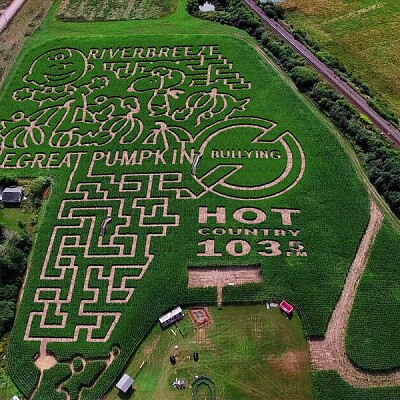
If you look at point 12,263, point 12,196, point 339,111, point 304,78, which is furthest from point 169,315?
point 304,78

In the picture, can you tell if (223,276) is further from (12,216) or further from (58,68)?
(58,68)

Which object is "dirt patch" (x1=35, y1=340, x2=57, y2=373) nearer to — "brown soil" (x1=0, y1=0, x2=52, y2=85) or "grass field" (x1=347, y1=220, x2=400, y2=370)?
"grass field" (x1=347, y1=220, x2=400, y2=370)

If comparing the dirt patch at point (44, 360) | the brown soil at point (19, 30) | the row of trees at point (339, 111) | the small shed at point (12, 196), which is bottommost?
the dirt patch at point (44, 360)

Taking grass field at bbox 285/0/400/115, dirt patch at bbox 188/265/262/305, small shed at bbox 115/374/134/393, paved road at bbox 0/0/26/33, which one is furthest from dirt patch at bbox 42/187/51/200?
grass field at bbox 285/0/400/115

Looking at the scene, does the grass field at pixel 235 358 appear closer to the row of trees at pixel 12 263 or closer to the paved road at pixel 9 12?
the row of trees at pixel 12 263

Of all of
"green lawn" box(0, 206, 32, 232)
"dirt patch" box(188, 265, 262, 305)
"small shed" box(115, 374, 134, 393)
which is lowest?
"small shed" box(115, 374, 134, 393)

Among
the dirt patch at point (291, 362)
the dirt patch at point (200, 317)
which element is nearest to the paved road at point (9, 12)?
the dirt patch at point (200, 317)
